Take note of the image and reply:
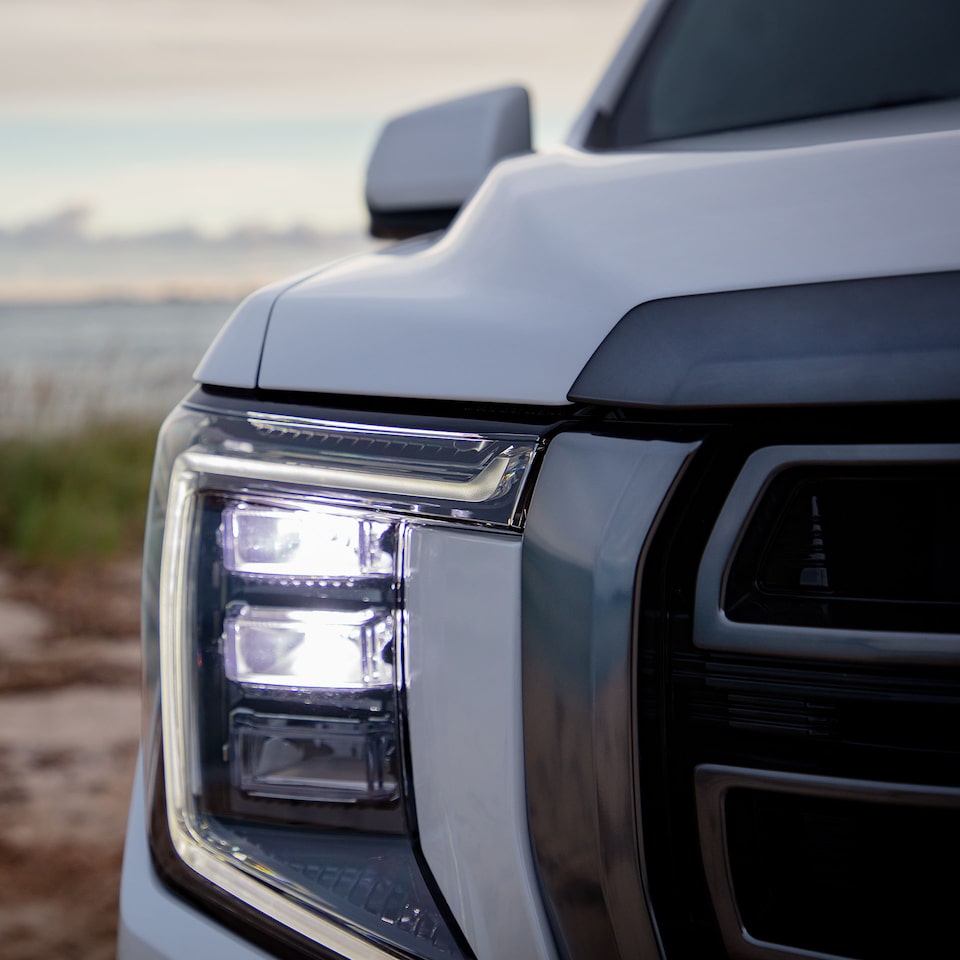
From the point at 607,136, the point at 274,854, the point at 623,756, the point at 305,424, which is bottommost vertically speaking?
the point at 274,854

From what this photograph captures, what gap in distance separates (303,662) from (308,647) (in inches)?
0.6

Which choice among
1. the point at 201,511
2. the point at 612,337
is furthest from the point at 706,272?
the point at 201,511

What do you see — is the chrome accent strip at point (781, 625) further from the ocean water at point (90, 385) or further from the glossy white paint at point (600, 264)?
the ocean water at point (90, 385)

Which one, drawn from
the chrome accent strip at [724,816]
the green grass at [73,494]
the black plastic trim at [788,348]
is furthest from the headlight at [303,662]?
the green grass at [73,494]

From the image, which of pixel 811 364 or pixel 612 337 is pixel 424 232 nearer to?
pixel 612 337

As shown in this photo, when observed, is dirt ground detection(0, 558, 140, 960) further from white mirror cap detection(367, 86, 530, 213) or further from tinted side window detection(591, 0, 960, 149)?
tinted side window detection(591, 0, 960, 149)

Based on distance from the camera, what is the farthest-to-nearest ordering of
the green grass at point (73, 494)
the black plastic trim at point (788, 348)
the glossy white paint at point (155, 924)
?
the green grass at point (73, 494), the glossy white paint at point (155, 924), the black plastic trim at point (788, 348)

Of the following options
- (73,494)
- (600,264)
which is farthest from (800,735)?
(73,494)

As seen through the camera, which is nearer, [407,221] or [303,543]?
[303,543]

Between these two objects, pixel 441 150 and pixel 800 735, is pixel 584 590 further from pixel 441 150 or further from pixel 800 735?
pixel 441 150

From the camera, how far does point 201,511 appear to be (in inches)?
35.4

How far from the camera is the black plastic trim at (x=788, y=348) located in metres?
0.66

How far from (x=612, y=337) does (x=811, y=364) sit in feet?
0.49

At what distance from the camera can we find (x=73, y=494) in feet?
19.8
